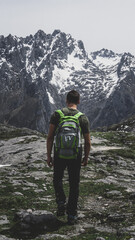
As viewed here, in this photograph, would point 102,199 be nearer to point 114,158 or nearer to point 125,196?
point 125,196

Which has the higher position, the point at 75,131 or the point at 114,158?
the point at 75,131

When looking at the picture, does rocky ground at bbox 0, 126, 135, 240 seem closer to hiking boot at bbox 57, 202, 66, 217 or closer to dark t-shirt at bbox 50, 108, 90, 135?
hiking boot at bbox 57, 202, 66, 217

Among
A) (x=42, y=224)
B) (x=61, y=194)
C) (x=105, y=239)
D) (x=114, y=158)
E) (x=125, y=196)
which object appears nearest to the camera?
(x=105, y=239)

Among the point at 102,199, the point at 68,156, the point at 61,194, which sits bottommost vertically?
the point at 102,199

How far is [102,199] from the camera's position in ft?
45.9

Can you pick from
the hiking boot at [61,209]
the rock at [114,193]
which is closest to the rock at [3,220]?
the hiking boot at [61,209]

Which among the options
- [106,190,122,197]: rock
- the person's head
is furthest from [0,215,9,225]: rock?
[106,190,122,197]: rock

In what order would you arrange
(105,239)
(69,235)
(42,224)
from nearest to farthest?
(105,239)
(69,235)
(42,224)

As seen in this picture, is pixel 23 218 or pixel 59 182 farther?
pixel 59 182

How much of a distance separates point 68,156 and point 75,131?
867 millimetres

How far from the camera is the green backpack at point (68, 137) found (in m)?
9.06

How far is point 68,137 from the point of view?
9.05 m

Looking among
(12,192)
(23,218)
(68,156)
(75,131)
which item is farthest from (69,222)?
(12,192)

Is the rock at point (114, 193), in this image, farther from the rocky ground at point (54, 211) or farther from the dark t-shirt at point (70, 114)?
the dark t-shirt at point (70, 114)
